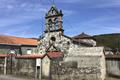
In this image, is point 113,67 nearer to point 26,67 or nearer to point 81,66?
point 81,66

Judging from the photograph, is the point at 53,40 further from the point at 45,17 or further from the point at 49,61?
the point at 49,61

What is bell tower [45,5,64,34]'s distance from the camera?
1207 inches

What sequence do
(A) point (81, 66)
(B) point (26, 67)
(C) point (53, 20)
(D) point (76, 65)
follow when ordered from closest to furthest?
1. (A) point (81, 66)
2. (D) point (76, 65)
3. (B) point (26, 67)
4. (C) point (53, 20)

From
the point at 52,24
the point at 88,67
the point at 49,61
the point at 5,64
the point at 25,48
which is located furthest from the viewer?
the point at 25,48

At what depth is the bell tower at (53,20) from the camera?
30.7 metres

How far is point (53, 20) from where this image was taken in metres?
31.1

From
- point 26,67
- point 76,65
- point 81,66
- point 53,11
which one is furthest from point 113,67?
point 53,11

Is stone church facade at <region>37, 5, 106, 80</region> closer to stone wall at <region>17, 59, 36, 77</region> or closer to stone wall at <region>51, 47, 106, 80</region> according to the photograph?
stone wall at <region>51, 47, 106, 80</region>

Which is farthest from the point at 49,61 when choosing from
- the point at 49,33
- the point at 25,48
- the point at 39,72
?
the point at 25,48

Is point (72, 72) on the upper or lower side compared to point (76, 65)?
lower

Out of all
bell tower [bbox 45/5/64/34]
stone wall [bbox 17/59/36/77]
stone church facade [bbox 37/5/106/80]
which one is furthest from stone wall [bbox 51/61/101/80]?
bell tower [bbox 45/5/64/34]

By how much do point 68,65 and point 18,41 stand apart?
24.6m

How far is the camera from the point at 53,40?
104ft

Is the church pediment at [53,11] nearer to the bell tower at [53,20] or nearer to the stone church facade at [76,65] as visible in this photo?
the bell tower at [53,20]
